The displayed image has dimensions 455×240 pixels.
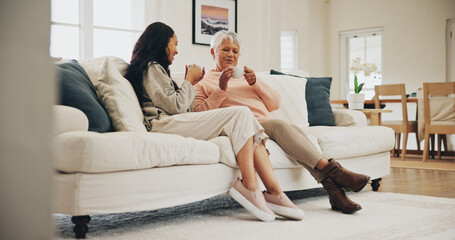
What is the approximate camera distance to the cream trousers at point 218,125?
2.31 metres

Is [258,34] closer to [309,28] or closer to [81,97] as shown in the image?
[309,28]

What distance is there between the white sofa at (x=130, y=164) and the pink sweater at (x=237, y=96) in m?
0.29

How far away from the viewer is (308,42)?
30.1 feet

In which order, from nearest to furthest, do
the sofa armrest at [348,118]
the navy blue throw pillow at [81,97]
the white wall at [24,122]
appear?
1. the white wall at [24,122]
2. the navy blue throw pillow at [81,97]
3. the sofa armrest at [348,118]

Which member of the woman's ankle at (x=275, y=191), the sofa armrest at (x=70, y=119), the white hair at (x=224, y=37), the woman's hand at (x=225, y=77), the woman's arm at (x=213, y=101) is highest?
the white hair at (x=224, y=37)

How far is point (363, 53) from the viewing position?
30.5 ft

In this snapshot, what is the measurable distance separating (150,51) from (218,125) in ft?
1.73

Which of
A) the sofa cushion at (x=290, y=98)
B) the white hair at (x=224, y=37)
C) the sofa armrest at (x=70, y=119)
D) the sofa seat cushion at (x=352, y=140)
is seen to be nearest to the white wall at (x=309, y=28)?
the sofa cushion at (x=290, y=98)

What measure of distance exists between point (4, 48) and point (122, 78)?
220cm

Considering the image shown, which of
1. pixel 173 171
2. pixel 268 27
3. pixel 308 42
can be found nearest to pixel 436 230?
pixel 173 171

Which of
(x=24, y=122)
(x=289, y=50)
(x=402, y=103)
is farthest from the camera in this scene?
(x=289, y=50)

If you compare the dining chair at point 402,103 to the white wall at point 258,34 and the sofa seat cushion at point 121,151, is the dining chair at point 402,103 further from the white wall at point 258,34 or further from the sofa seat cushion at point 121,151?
the sofa seat cushion at point 121,151

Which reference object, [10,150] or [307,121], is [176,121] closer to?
[307,121]

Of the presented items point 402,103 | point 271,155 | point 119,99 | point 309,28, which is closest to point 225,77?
point 271,155
